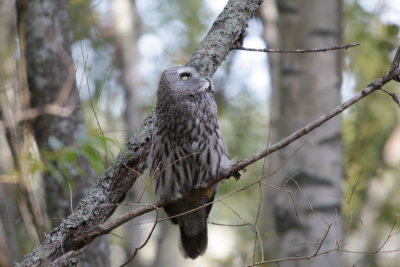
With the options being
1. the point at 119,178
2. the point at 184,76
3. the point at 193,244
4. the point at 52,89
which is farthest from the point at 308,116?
the point at 119,178

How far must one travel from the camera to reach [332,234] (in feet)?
16.4

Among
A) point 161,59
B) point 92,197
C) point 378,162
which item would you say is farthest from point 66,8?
point 378,162

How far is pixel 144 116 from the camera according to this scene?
6828 mm

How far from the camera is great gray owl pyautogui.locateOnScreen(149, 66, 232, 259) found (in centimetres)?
318

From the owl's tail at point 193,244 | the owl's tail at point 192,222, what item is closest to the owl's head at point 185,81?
the owl's tail at point 192,222

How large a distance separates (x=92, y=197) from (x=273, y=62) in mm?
4398

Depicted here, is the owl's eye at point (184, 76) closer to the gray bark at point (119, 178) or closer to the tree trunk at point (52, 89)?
the gray bark at point (119, 178)

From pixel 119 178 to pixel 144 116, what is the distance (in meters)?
3.89

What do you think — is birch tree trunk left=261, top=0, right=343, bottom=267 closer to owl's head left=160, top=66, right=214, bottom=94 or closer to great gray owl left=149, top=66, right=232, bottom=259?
great gray owl left=149, top=66, right=232, bottom=259

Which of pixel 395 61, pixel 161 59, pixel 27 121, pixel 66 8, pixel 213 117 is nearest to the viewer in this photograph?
pixel 395 61

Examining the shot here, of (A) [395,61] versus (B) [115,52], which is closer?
(A) [395,61]

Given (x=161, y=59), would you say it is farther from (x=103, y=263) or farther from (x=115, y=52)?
(x=103, y=263)

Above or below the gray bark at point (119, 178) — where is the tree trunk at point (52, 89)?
above

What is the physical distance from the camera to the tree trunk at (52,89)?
4.50 metres
